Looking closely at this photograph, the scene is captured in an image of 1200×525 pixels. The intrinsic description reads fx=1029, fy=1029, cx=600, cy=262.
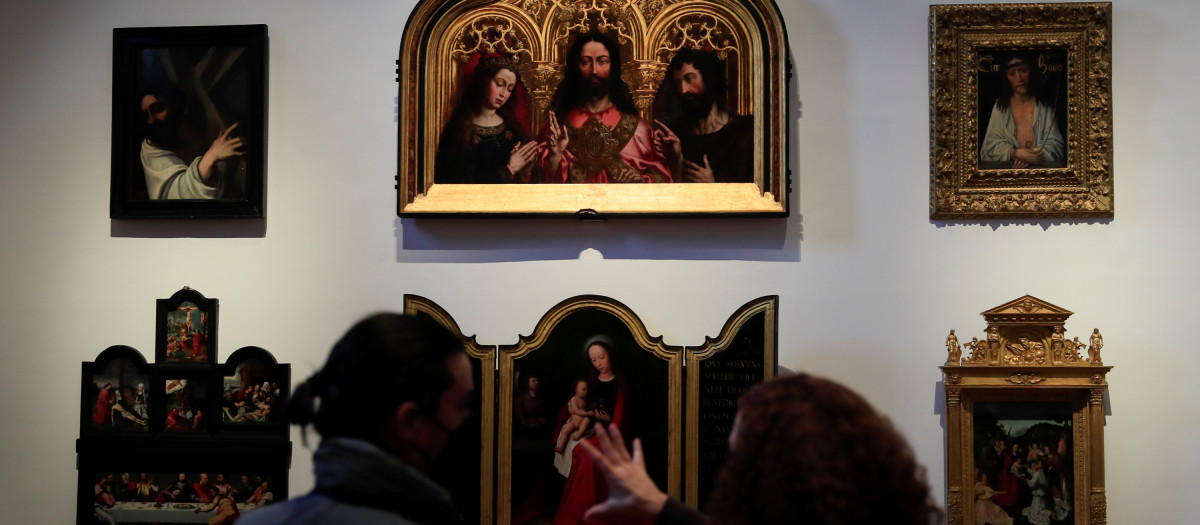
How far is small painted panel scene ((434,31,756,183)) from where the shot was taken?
17.6ft

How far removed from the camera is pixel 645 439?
5215 millimetres

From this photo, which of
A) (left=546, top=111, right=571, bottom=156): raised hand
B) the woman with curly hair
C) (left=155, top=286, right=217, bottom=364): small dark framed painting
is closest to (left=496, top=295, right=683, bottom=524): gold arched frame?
(left=546, top=111, right=571, bottom=156): raised hand

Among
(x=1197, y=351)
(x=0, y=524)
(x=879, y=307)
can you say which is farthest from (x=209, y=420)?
(x=1197, y=351)

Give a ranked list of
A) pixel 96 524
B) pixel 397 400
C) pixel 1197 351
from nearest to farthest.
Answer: pixel 397 400
pixel 1197 351
pixel 96 524

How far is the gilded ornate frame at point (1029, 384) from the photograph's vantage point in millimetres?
4984

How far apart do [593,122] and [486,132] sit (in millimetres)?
571

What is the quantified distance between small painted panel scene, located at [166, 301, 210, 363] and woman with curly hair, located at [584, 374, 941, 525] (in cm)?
412

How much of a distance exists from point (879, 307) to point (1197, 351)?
158 centimetres

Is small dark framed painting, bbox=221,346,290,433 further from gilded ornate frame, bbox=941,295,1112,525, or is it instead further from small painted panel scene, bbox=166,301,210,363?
gilded ornate frame, bbox=941,295,1112,525

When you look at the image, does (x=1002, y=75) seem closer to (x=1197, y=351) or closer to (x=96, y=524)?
(x=1197, y=351)

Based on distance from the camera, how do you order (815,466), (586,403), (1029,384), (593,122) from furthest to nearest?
(593,122), (586,403), (1029,384), (815,466)

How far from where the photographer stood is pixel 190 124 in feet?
18.4

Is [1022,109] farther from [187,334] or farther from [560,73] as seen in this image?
[187,334]

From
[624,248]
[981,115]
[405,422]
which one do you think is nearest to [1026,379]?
[981,115]
